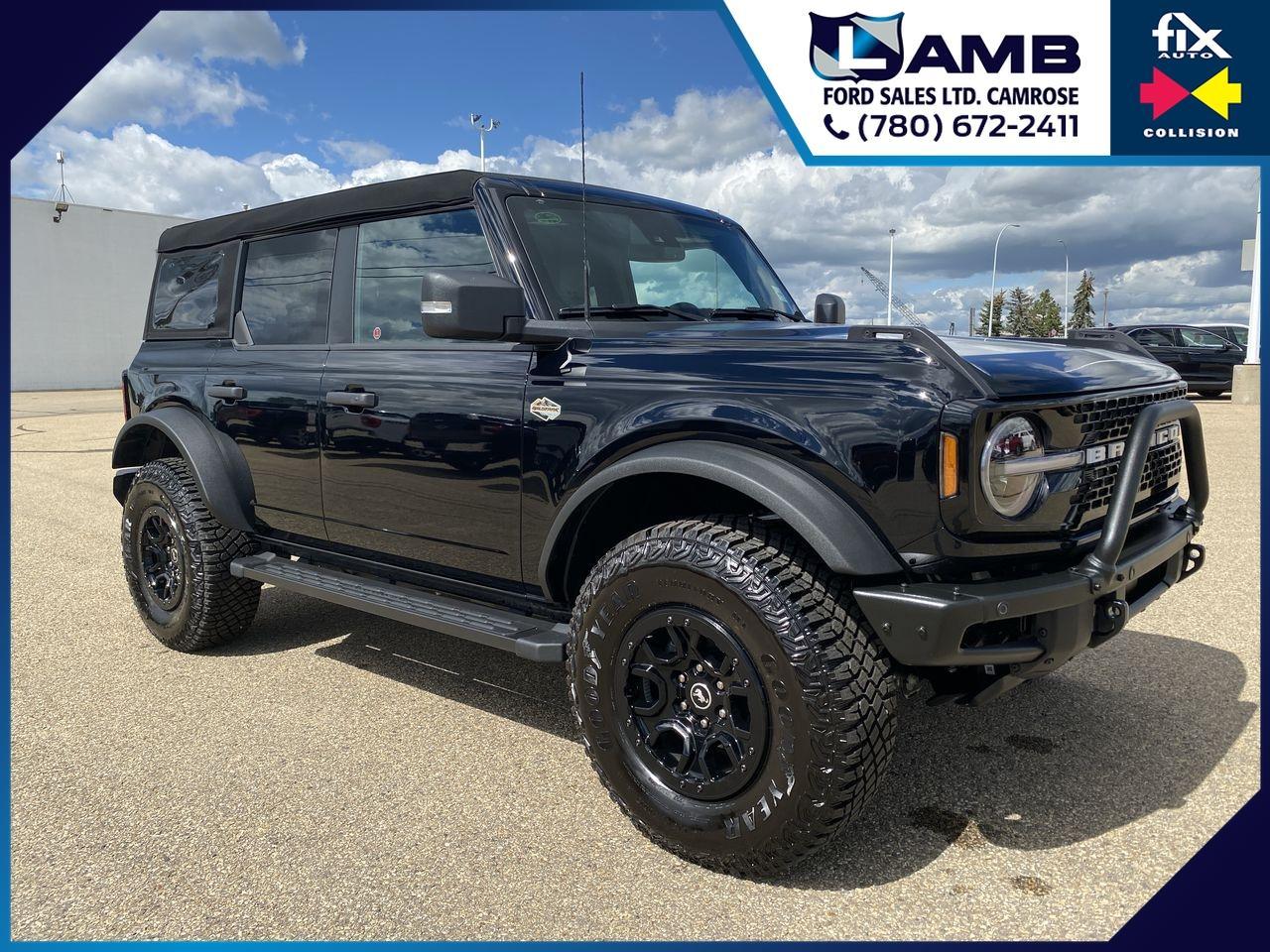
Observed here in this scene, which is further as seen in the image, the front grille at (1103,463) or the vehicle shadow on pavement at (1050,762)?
the vehicle shadow on pavement at (1050,762)

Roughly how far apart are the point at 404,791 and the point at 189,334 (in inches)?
120

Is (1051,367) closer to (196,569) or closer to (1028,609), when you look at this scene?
(1028,609)

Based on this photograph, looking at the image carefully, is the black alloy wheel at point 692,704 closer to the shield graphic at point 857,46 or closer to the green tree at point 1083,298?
the shield graphic at point 857,46

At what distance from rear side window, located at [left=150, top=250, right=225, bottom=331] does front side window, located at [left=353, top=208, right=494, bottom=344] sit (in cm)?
131

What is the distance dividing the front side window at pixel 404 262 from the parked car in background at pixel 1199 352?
20.3 metres

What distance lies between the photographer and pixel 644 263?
152 inches

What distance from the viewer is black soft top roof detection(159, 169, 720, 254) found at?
3.73m

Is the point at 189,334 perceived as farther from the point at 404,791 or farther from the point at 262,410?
the point at 404,791

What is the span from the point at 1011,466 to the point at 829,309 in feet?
8.59

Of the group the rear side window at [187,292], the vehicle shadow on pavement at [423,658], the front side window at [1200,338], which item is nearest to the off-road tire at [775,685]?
the vehicle shadow on pavement at [423,658]

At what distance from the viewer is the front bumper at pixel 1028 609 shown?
7.90 ft

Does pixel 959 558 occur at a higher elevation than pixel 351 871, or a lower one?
higher

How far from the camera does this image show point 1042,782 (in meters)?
3.24

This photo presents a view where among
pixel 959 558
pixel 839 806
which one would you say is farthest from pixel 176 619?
pixel 959 558
